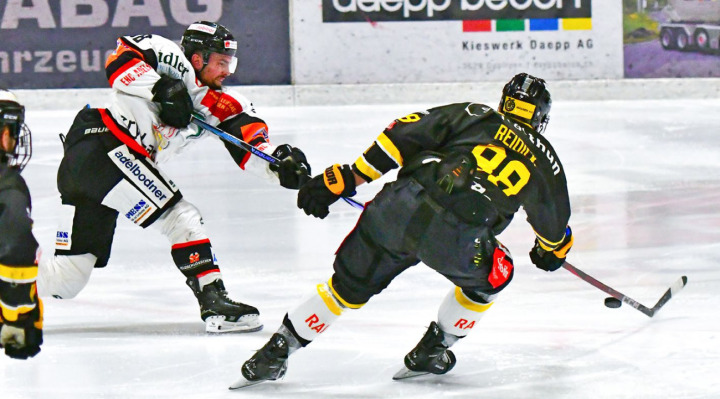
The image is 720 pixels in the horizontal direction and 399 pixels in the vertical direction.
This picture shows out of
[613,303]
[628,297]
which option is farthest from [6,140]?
[628,297]

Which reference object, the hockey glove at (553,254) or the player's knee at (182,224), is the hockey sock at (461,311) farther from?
the player's knee at (182,224)

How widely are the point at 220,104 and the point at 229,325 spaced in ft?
2.60

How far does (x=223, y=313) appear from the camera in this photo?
3.75 meters

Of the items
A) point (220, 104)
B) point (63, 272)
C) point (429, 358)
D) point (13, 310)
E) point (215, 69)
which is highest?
point (215, 69)

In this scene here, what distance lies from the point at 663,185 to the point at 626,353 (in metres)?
2.65

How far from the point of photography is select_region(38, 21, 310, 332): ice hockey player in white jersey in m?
3.79

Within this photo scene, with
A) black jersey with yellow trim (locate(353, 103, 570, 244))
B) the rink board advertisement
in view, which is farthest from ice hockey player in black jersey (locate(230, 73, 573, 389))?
the rink board advertisement

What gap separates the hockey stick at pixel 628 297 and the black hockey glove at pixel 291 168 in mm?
921

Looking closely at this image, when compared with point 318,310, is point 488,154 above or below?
above

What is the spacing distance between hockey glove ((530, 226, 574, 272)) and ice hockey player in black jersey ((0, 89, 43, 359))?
1.50 metres

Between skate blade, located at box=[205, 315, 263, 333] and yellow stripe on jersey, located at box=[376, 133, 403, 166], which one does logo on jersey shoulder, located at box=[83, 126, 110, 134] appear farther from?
yellow stripe on jersey, located at box=[376, 133, 403, 166]

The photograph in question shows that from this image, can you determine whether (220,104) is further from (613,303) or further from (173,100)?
(613,303)

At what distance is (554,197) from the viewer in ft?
10.2

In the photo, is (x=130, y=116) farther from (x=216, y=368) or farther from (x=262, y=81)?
(x=262, y=81)
